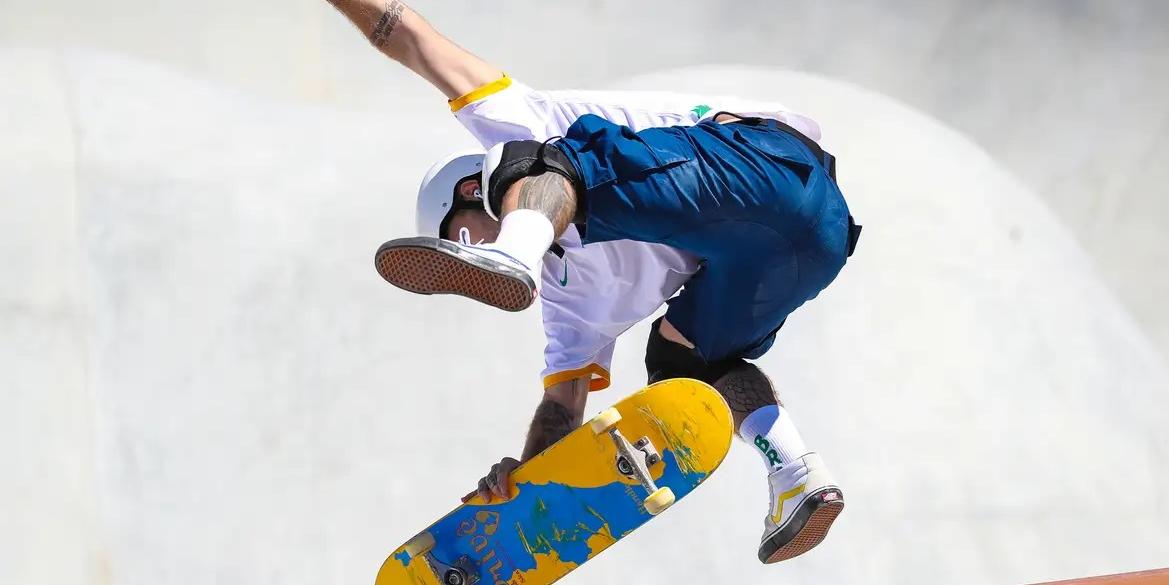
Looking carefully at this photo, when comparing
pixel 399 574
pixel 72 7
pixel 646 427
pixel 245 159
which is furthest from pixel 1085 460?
pixel 72 7

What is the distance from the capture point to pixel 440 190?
2945 millimetres

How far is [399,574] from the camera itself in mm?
3275

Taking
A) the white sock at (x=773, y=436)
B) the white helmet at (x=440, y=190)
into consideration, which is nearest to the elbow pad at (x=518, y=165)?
the white helmet at (x=440, y=190)

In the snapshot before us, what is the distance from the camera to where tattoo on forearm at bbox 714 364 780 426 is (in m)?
3.19

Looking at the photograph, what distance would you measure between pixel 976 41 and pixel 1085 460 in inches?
127

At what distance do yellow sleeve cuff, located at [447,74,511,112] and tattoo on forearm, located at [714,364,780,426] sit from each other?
114 cm

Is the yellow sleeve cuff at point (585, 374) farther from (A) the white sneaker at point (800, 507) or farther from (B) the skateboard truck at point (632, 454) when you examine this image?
(A) the white sneaker at point (800, 507)

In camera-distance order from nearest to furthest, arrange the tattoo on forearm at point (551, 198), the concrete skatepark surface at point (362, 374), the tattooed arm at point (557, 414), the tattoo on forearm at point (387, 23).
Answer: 1. the tattoo on forearm at point (551, 198)
2. the tattoo on forearm at point (387, 23)
3. the tattooed arm at point (557, 414)
4. the concrete skatepark surface at point (362, 374)

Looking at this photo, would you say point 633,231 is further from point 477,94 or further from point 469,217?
point 469,217

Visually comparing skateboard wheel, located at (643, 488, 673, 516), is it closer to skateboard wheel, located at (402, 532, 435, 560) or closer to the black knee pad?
the black knee pad

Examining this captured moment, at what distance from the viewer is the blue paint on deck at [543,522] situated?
3.00m

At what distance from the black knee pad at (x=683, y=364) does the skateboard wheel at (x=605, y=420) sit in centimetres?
37

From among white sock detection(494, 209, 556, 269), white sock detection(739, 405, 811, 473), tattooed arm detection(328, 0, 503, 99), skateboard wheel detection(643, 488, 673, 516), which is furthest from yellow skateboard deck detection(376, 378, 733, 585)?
tattooed arm detection(328, 0, 503, 99)

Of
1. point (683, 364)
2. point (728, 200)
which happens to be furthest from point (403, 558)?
point (728, 200)
